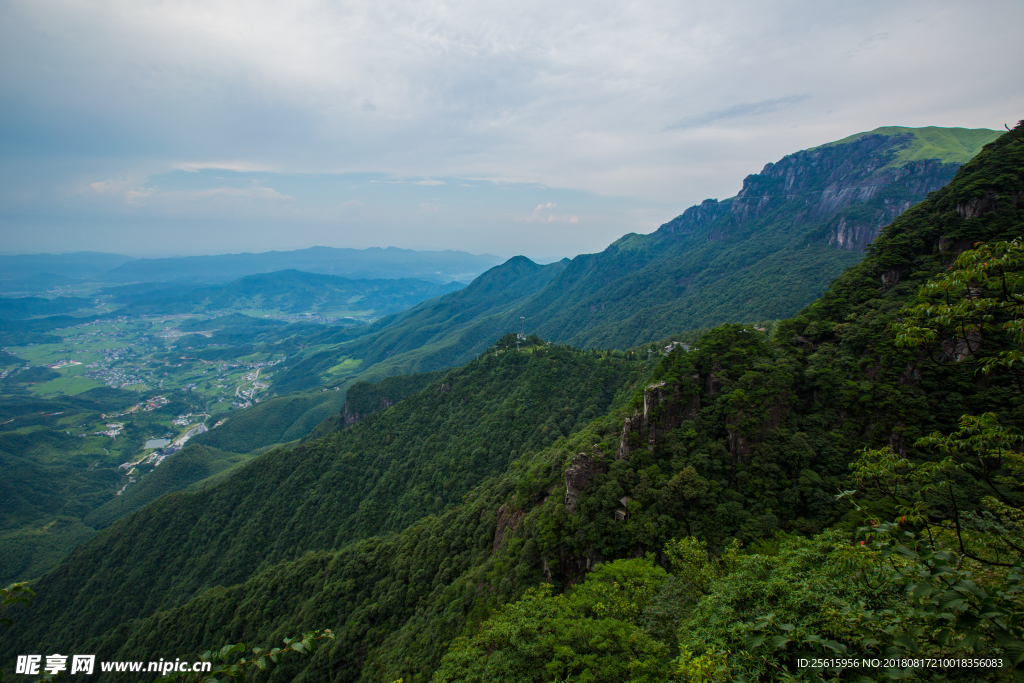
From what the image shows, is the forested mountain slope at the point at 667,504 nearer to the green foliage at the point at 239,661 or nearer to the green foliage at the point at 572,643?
the green foliage at the point at 572,643

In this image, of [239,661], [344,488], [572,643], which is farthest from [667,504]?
[344,488]

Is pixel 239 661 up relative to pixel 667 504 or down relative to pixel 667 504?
up

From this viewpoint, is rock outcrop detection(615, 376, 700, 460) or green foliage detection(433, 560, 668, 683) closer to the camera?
green foliage detection(433, 560, 668, 683)

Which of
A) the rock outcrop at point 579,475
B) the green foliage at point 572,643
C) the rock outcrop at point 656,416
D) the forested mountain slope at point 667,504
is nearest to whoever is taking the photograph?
the green foliage at point 572,643

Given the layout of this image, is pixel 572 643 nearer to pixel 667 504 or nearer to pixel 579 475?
pixel 667 504

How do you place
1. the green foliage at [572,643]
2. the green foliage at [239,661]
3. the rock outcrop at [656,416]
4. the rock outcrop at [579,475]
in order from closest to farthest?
the green foliage at [239,661] → the green foliage at [572,643] → the rock outcrop at [579,475] → the rock outcrop at [656,416]

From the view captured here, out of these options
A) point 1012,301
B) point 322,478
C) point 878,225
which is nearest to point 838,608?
point 1012,301

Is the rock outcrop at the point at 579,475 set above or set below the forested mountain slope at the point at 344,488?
above

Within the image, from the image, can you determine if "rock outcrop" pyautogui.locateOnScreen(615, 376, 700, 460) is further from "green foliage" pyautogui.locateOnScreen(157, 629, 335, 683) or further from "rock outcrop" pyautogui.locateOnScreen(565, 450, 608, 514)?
"green foliage" pyautogui.locateOnScreen(157, 629, 335, 683)

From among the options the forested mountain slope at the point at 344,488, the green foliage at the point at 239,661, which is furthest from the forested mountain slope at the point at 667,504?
the green foliage at the point at 239,661

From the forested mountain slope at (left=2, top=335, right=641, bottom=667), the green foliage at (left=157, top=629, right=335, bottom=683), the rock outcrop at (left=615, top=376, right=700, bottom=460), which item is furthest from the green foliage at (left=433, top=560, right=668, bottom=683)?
the forested mountain slope at (left=2, top=335, right=641, bottom=667)

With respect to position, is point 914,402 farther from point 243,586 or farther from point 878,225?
point 878,225
